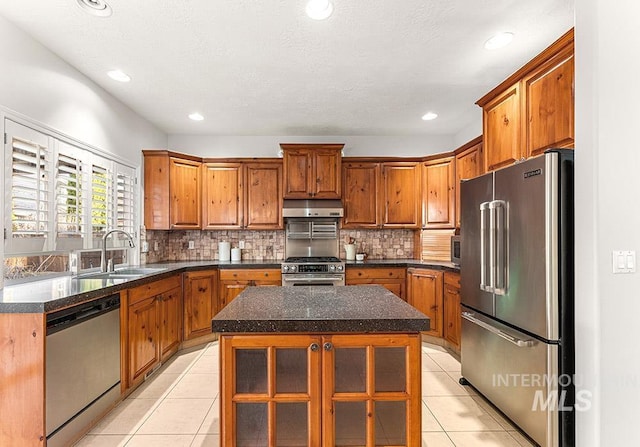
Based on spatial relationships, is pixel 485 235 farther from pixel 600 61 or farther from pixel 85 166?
pixel 85 166

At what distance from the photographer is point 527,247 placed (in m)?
2.13

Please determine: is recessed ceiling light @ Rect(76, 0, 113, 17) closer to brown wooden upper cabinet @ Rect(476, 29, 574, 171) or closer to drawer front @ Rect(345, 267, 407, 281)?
brown wooden upper cabinet @ Rect(476, 29, 574, 171)

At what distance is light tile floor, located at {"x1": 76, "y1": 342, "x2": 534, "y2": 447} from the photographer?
7.25 ft

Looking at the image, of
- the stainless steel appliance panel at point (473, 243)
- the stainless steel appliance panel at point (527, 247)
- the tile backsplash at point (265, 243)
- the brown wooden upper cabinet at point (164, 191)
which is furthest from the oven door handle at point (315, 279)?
the stainless steel appliance panel at point (527, 247)

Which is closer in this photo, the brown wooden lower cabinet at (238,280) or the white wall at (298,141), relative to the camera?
the brown wooden lower cabinet at (238,280)

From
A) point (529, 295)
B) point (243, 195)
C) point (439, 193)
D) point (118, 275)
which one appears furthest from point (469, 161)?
point (118, 275)

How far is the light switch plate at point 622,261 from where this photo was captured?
1.76m

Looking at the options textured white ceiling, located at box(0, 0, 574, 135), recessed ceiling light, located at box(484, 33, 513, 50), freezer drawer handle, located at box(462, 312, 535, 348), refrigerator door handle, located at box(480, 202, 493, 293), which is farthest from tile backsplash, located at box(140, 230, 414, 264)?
recessed ceiling light, located at box(484, 33, 513, 50)

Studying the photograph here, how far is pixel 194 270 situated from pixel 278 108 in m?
2.07

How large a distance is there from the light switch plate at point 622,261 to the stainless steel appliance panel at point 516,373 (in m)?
0.55

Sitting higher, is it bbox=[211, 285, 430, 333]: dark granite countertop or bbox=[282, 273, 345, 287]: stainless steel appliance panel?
bbox=[211, 285, 430, 333]: dark granite countertop

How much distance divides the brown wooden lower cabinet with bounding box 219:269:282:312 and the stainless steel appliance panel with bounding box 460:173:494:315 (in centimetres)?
220

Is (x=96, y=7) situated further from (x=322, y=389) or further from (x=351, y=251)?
(x=351, y=251)

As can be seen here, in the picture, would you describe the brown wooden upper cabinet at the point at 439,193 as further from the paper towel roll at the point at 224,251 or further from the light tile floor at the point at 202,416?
the paper towel roll at the point at 224,251
